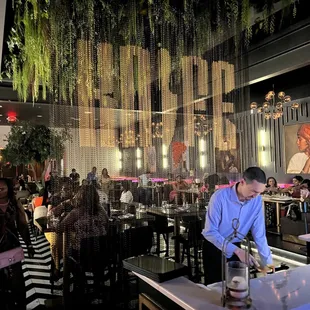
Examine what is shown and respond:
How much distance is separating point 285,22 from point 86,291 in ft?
15.2

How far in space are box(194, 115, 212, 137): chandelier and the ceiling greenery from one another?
59.0 inches

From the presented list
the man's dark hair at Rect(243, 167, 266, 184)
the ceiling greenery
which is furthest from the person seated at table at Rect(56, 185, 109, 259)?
the man's dark hair at Rect(243, 167, 266, 184)

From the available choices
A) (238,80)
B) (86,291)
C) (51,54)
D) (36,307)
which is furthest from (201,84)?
(36,307)

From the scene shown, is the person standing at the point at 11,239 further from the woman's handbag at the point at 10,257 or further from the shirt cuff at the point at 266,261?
the shirt cuff at the point at 266,261

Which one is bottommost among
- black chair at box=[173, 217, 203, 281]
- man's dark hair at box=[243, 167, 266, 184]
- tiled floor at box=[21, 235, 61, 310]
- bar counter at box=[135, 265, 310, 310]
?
tiled floor at box=[21, 235, 61, 310]

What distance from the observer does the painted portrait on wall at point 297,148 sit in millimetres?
8711

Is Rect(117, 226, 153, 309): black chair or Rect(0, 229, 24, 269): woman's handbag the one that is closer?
Rect(0, 229, 24, 269): woman's handbag

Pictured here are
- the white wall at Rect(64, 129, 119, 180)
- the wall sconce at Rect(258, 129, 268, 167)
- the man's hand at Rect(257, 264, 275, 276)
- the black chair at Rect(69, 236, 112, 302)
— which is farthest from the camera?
the wall sconce at Rect(258, 129, 268, 167)

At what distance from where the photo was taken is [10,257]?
2.70 m

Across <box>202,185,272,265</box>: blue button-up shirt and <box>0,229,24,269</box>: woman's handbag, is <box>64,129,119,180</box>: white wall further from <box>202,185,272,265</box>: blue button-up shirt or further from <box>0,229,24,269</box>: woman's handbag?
<box>202,185,272,265</box>: blue button-up shirt

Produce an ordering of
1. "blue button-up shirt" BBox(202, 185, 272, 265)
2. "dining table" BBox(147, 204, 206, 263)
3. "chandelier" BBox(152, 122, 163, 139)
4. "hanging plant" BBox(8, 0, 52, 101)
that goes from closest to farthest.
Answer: "blue button-up shirt" BBox(202, 185, 272, 265), "hanging plant" BBox(8, 0, 52, 101), "dining table" BBox(147, 204, 206, 263), "chandelier" BBox(152, 122, 163, 139)

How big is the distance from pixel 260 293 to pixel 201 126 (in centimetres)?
419

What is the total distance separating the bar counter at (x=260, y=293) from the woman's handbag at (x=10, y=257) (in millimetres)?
1435

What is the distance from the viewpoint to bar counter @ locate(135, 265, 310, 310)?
1.48 m
